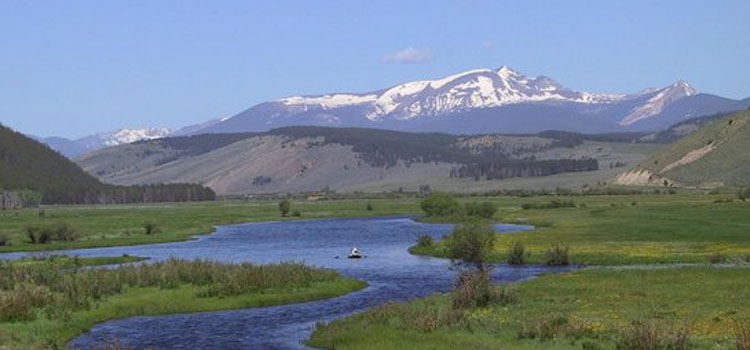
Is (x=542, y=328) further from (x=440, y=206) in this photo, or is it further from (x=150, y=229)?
(x=440, y=206)

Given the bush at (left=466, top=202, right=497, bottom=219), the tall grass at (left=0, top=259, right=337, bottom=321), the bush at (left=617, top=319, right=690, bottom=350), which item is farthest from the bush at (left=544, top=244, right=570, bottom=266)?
the bush at (left=466, top=202, right=497, bottom=219)

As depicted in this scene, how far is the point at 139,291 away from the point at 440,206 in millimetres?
108039

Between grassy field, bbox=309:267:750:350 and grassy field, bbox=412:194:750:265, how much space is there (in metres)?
18.0

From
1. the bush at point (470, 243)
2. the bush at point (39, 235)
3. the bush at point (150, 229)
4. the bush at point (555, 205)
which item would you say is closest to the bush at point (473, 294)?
the bush at point (470, 243)

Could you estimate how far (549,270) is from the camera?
7444cm

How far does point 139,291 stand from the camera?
62.8m

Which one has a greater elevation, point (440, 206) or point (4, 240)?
point (440, 206)

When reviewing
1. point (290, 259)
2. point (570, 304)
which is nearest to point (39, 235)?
point (290, 259)

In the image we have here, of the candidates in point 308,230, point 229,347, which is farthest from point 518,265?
point 308,230

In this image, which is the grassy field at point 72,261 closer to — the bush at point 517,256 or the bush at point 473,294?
the bush at point 517,256

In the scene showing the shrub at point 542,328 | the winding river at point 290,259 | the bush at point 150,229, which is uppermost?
the bush at point 150,229

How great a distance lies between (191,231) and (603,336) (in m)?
114

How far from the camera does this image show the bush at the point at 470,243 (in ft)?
239

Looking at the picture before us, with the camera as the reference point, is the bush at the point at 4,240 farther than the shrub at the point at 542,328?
Yes
